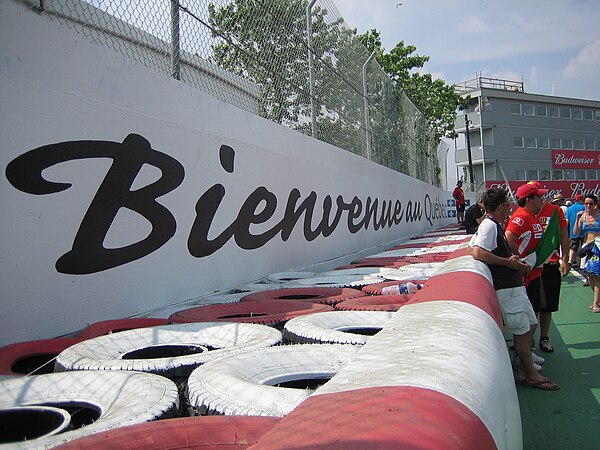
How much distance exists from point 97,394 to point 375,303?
2275 mm

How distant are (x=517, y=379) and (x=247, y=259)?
2846 millimetres

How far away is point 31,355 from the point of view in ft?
8.98

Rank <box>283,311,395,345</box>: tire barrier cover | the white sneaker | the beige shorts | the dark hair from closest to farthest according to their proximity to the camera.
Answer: <box>283,311,395,345</box>: tire barrier cover < the beige shorts < the dark hair < the white sneaker

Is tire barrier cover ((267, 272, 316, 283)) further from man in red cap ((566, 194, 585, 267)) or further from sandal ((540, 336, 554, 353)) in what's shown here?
man in red cap ((566, 194, 585, 267))

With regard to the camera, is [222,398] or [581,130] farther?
[581,130]

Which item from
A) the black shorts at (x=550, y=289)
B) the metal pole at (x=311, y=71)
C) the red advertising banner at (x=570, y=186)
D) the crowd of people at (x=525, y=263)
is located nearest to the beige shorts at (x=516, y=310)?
the crowd of people at (x=525, y=263)

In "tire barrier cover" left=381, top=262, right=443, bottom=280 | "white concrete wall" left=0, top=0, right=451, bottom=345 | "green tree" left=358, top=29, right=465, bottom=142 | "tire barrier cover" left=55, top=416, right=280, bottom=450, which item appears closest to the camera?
"tire barrier cover" left=55, top=416, right=280, bottom=450

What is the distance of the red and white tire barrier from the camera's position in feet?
3.52

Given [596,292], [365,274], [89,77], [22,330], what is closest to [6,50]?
[89,77]

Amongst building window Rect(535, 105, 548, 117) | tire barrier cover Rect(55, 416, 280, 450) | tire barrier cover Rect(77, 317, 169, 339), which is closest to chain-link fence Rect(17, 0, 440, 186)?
tire barrier cover Rect(77, 317, 169, 339)

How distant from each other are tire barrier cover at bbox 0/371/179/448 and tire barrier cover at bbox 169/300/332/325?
50.6 inches

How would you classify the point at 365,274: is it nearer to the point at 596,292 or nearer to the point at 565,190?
the point at 596,292

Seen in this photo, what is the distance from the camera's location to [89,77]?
3408mm

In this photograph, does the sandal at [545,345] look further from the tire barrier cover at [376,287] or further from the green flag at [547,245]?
the tire barrier cover at [376,287]
